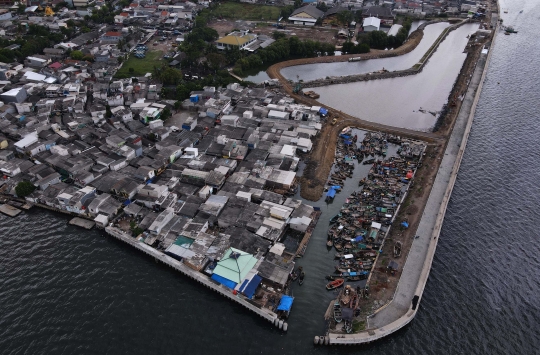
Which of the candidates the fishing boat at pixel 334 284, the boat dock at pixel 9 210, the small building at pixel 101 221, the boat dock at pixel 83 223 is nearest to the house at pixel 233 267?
the fishing boat at pixel 334 284

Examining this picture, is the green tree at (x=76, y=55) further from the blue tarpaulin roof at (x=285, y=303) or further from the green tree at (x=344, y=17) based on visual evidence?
the green tree at (x=344, y=17)

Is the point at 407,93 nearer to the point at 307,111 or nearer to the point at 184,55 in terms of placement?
the point at 307,111

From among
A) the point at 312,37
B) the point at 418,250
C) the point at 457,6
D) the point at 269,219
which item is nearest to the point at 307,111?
the point at 269,219

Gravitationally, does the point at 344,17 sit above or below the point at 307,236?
above

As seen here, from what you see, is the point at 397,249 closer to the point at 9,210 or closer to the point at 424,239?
the point at 424,239

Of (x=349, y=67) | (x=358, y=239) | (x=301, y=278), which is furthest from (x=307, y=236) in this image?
(x=349, y=67)

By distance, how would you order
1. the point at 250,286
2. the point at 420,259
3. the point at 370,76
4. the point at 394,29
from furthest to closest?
the point at 394,29
the point at 370,76
the point at 420,259
the point at 250,286
